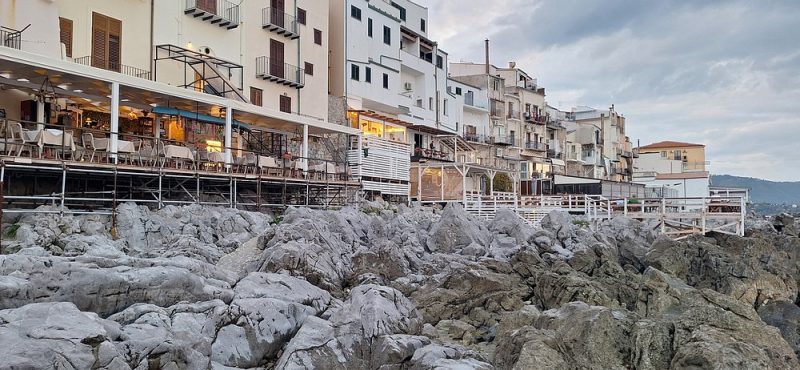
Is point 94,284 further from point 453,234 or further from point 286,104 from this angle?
point 286,104

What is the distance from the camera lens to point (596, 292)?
56.5 feet

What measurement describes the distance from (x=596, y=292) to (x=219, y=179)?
15.7m

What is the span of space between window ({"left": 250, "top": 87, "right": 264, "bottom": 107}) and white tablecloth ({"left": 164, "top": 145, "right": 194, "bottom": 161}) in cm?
1069

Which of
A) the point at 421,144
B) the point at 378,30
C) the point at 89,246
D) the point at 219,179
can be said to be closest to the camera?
the point at 89,246

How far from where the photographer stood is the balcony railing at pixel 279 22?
34875 millimetres

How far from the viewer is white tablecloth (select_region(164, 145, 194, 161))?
23.1m

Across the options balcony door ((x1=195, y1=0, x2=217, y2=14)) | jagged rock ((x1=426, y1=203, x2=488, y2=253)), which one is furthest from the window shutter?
jagged rock ((x1=426, y1=203, x2=488, y2=253))

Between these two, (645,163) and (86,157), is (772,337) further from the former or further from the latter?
(645,163)

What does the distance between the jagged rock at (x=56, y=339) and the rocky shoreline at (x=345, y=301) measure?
3 cm

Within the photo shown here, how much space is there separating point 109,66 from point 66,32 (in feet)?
6.95

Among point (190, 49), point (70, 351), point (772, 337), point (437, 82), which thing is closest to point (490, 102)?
point (437, 82)

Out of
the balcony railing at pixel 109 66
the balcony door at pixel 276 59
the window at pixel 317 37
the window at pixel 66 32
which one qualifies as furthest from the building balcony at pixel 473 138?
the window at pixel 66 32

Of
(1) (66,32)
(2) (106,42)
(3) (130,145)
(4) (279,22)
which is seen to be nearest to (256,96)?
(4) (279,22)

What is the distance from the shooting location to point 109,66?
26703 millimetres
